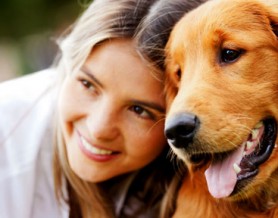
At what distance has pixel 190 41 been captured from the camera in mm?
3270

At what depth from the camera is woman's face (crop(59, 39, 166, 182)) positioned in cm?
342

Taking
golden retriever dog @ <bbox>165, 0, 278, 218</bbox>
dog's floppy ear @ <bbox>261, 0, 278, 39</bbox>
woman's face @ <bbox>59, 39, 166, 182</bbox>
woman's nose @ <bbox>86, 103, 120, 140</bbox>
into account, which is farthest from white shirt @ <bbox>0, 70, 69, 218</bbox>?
dog's floppy ear @ <bbox>261, 0, 278, 39</bbox>

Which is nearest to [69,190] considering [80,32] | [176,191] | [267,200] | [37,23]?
[176,191]

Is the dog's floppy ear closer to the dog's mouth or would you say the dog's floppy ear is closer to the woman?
the dog's mouth

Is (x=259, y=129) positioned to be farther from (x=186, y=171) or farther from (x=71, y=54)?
(x=71, y=54)

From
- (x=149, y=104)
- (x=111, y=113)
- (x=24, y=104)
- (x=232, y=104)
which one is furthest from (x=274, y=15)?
(x=24, y=104)

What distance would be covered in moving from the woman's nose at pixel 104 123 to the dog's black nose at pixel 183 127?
1.74 ft

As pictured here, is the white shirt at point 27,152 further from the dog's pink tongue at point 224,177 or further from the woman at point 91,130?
the dog's pink tongue at point 224,177

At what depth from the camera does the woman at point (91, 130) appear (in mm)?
3459

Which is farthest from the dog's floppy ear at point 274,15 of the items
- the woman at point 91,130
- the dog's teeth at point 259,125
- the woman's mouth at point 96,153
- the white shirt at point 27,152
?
the white shirt at point 27,152

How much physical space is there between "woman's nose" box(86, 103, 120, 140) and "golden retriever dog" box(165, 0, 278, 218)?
0.36m

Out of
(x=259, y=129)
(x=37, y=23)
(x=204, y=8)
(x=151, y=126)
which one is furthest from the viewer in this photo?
(x=37, y=23)

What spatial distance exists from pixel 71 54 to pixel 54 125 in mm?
477

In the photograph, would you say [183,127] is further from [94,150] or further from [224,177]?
[94,150]
